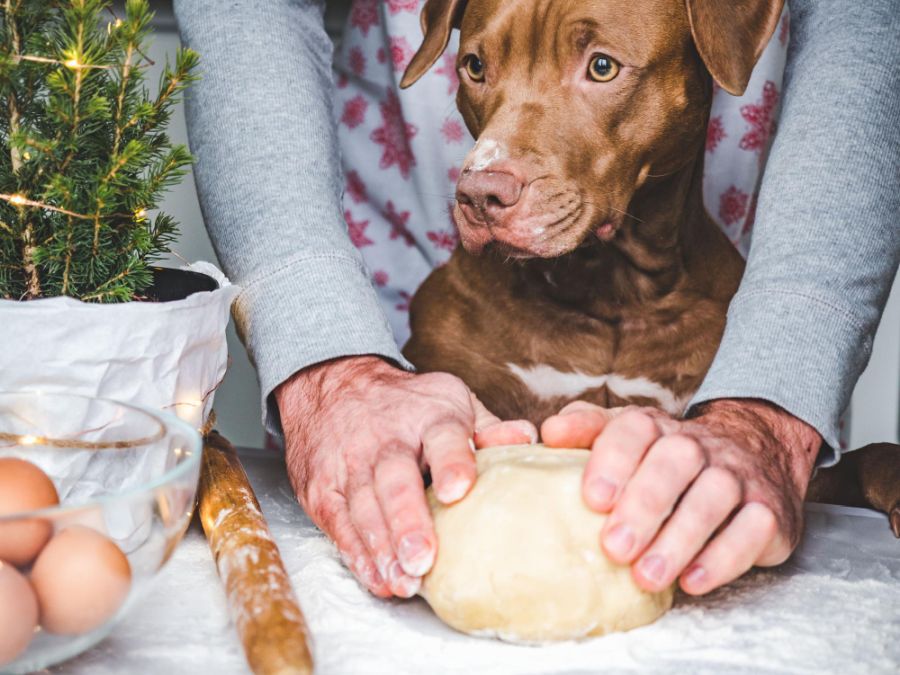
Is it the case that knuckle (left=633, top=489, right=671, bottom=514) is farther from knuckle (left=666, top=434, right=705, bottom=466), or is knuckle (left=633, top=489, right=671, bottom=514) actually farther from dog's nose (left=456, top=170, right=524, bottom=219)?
dog's nose (left=456, top=170, right=524, bottom=219)

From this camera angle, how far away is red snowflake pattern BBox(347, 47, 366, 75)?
1865 mm

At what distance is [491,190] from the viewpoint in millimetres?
1204

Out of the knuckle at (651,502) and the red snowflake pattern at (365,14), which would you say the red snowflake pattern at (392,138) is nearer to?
the red snowflake pattern at (365,14)

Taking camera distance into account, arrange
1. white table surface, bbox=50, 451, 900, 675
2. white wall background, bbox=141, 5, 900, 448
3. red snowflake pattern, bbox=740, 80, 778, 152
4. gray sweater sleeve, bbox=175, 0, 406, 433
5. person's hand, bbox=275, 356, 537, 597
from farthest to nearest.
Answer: white wall background, bbox=141, 5, 900, 448, red snowflake pattern, bbox=740, 80, 778, 152, gray sweater sleeve, bbox=175, 0, 406, 433, person's hand, bbox=275, 356, 537, 597, white table surface, bbox=50, 451, 900, 675

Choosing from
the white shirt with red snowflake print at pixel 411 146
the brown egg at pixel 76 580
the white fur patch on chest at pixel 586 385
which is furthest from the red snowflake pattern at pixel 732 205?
the brown egg at pixel 76 580

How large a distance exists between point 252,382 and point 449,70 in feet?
2.86

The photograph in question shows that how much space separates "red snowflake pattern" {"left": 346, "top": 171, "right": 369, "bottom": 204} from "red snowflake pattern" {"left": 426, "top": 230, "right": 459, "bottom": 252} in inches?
6.2

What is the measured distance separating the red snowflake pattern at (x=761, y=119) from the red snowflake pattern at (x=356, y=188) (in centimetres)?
75

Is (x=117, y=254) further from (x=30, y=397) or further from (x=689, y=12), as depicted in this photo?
(x=689, y=12)

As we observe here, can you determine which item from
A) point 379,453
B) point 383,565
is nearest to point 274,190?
point 379,453

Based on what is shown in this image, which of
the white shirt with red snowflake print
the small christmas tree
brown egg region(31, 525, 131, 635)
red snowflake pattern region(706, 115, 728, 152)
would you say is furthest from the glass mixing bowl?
red snowflake pattern region(706, 115, 728, 152)

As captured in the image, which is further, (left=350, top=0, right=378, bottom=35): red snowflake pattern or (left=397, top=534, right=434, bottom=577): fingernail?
(left=350, top=0, right=378, bottom=35): red snowflake pattern

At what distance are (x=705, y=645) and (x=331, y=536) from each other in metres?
0.37

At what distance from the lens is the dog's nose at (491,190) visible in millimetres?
1205
